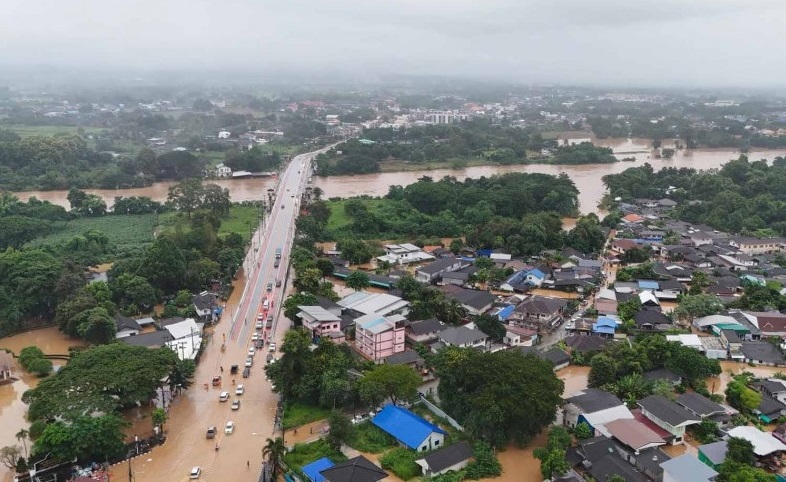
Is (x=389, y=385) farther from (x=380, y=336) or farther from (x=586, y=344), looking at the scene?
(x=586, y=344)

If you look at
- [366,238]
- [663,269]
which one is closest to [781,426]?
[663,269]

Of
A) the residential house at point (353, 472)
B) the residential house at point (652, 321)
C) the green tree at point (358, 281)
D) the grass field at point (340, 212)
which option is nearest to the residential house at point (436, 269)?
the green tree at point (358, 281)

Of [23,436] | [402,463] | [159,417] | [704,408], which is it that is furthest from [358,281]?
[704,408]

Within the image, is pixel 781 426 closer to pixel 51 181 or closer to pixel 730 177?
pixel 730 177

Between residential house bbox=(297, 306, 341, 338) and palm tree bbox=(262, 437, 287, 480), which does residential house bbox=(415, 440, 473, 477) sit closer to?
palm tree bbox=(262, 437, 287, 480)

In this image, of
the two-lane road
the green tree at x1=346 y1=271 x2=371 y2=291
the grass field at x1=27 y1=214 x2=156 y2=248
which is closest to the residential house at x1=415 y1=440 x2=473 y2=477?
the two-lane road

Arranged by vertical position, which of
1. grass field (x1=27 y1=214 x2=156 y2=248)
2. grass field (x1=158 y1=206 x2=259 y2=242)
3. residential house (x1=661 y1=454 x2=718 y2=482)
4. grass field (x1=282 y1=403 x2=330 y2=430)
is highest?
residential house (x1=661 y1=454 x2=718 y2=482)
